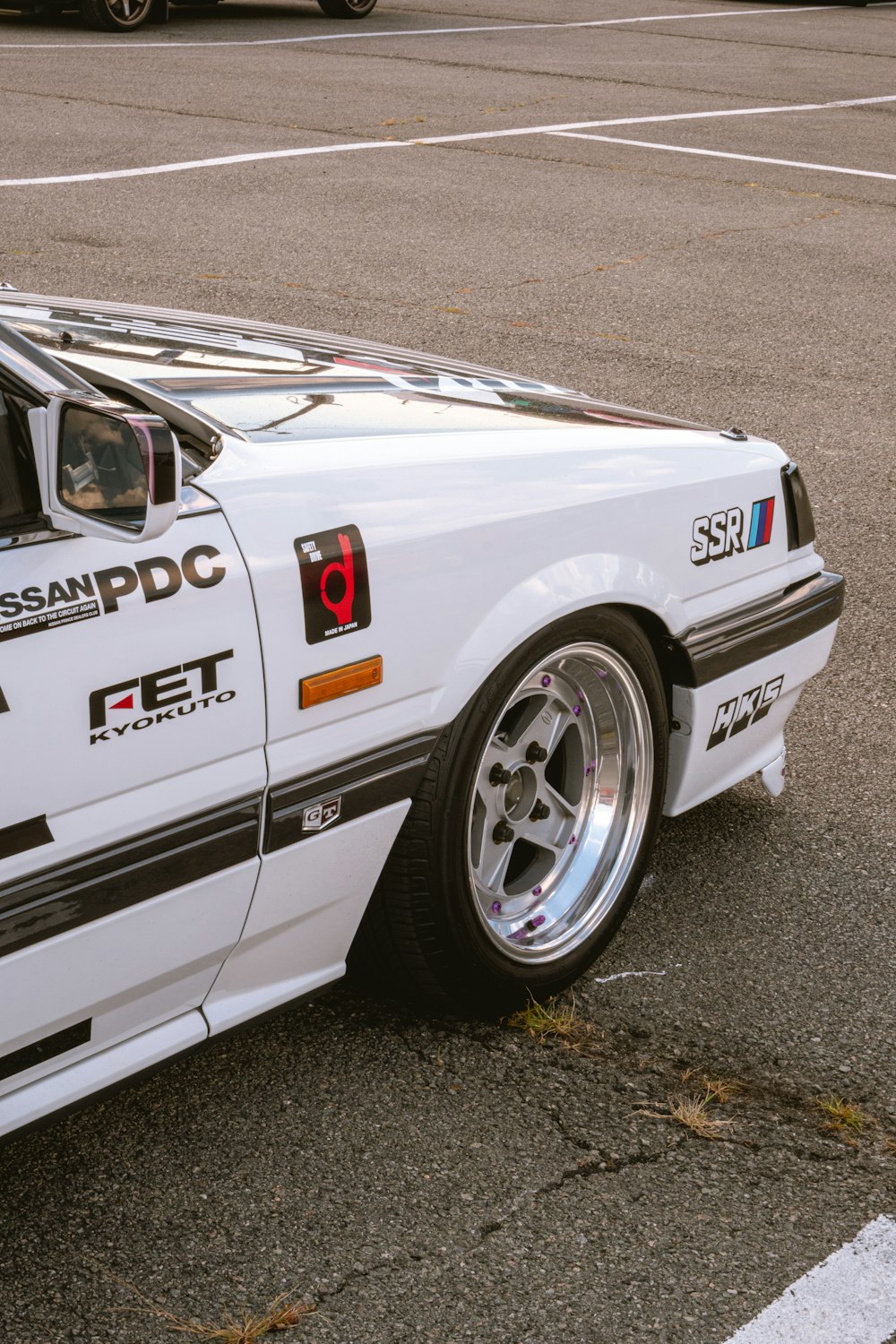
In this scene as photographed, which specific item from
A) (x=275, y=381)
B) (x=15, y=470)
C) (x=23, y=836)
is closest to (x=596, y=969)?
(x=275, y=381)

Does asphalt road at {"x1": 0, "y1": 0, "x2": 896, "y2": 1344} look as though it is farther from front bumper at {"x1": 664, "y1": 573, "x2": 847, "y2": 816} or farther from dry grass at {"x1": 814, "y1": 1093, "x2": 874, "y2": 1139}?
front bumper at {"x1": 664, "y1": 573, "x2": 847, "y2": 816}

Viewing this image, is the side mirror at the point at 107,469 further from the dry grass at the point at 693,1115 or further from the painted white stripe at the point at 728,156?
the painted white stripe at the point at 728,156

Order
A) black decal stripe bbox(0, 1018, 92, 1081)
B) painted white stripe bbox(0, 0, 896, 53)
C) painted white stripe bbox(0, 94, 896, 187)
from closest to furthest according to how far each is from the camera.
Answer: black decal stripe bbox(0, 1018, 92, 1081) → painted white stripe bbox(0, 94, 896, 187) → painted white stripe bbox(0, 0, 896, 53)

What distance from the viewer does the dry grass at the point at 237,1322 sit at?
217cm

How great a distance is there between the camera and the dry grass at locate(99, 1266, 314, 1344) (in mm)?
2170

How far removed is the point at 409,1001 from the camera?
2.83 meters

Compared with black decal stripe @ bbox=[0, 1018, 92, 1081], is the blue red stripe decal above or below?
above

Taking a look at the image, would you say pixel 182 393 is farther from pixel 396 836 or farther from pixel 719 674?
pixel 719 674

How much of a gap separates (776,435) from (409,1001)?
3.92m

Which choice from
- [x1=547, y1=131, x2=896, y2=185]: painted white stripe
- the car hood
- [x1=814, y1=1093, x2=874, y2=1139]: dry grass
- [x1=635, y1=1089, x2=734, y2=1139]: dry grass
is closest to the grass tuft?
[x1=635, y1=1089, x2=734, y2=1139]: dry grass

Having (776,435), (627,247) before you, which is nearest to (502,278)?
(627,247)

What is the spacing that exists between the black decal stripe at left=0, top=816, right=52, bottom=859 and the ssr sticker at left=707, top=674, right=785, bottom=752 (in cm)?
159

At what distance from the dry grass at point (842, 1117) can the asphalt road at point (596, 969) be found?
2 cm

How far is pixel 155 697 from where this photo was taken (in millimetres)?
2045
